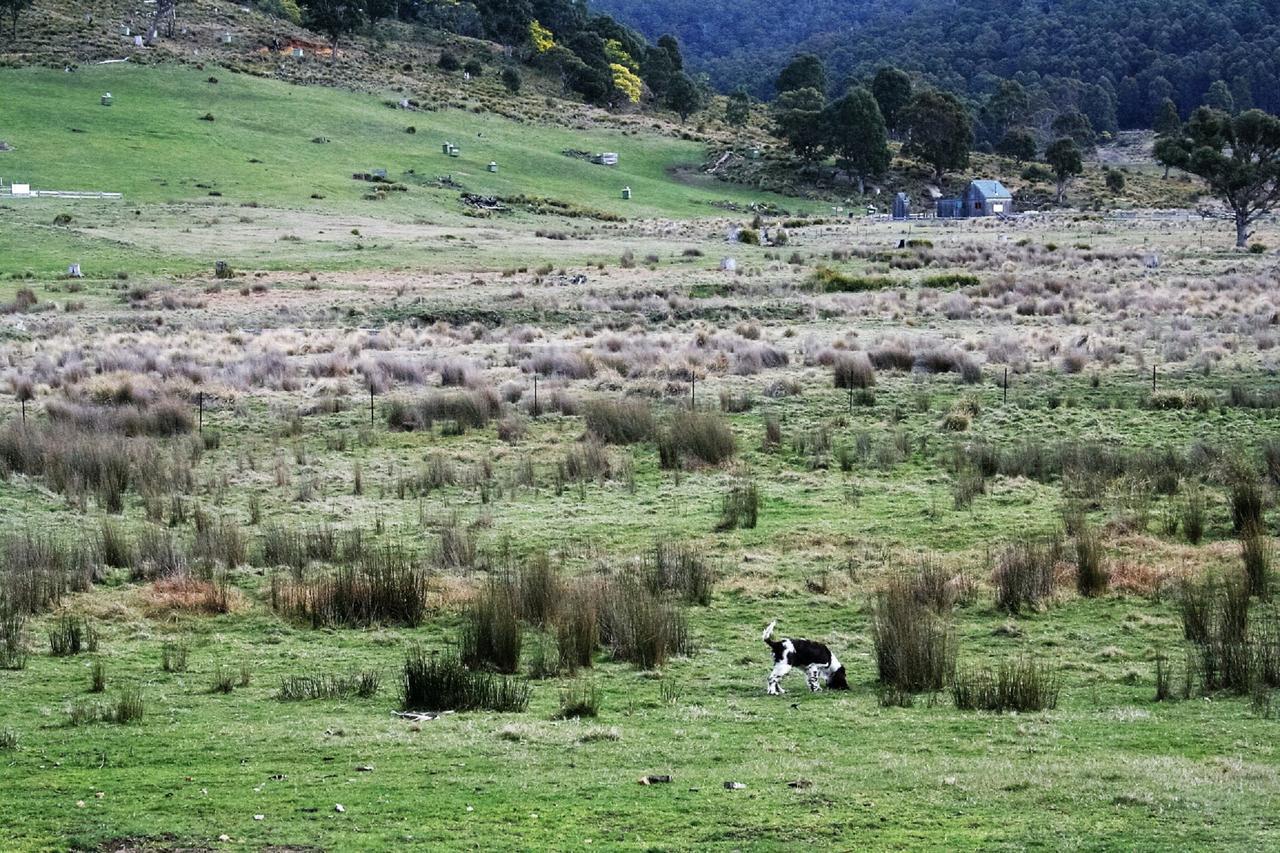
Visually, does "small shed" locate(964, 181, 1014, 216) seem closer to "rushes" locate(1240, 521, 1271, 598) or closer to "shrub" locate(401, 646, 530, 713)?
"rushes" locate(1240, 521, 1271, 598)

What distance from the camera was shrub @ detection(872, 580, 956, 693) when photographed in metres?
12.5

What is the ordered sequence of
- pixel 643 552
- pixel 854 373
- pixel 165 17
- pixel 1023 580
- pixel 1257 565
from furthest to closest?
pixel 165 17 < pixel 854 373 < pixel 643 552 < pixel 1257 565 < pixel 1023 580

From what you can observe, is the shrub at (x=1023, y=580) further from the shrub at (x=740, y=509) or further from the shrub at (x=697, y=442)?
the shrub at (x=697, y=442)

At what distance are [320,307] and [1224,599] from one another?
3915 centimetres

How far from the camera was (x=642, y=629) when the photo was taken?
13.9 metres

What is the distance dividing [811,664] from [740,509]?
8.31m

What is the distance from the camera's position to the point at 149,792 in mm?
9484

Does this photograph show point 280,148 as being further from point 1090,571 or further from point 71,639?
point 1090,571

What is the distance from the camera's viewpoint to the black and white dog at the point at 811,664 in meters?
12.6

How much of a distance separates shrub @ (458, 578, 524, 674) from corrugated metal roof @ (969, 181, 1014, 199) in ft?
347

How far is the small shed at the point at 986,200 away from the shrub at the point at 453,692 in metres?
106

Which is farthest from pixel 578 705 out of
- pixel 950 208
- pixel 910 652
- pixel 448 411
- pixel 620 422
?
pixel 950 208

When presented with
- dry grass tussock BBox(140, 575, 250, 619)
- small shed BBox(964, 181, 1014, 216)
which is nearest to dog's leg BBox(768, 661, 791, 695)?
dry grass tussock BBox(140, 575, 250, 619)

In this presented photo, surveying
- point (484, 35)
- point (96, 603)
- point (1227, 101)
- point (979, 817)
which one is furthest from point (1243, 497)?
point (1227, 101)
